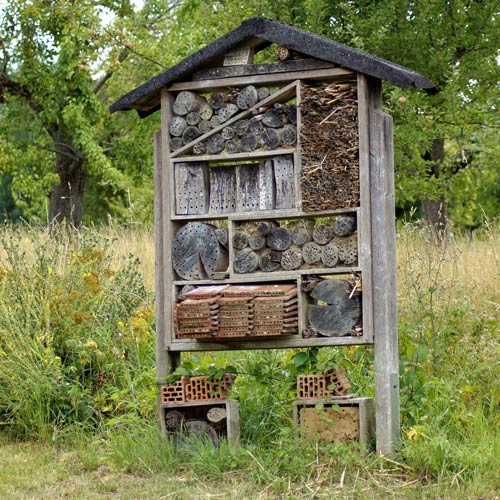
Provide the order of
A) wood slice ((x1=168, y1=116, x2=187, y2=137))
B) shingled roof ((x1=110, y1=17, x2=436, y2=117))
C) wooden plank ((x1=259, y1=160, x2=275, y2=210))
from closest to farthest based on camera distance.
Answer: shingled roof ((x1=110, y1=17, x2=436, y2=117)) < wooden plank ((x1=259, y1=160, x2=275, y2=210)) < wood slice ((x1=168, y1=116, x2=187, y2=137))

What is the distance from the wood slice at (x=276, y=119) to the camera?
607cm

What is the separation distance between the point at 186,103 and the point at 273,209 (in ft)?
3.07

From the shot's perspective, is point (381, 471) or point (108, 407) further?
point (108, 407)

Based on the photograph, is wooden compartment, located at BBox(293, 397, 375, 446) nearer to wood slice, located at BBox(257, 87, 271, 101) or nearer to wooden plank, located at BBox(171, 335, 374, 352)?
wooden plank, located at BBox(171, 335, 374, 352)

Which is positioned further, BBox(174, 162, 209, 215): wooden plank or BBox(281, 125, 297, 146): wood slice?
BBox(174, 162, 209, 215): wooden plank

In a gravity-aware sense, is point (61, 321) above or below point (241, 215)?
below

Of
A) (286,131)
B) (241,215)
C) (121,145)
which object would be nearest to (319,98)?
(286,131)

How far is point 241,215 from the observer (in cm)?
606

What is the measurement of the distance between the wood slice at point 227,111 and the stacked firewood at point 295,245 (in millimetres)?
705

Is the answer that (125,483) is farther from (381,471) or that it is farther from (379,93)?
(379,93)

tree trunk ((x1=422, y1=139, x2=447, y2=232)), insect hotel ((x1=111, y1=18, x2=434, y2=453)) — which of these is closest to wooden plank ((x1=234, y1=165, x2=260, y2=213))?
insect hotel ((x1=111, y1=18, x2=434, y2=453))

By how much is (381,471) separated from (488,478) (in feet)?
2.03

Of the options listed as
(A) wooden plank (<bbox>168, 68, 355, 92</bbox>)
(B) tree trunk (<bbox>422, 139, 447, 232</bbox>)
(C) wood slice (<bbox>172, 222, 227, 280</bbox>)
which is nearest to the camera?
(A) wooden plank (<bbox>168, 68, 355, 92</bbox>)

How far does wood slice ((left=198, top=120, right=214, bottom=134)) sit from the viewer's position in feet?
20.4
